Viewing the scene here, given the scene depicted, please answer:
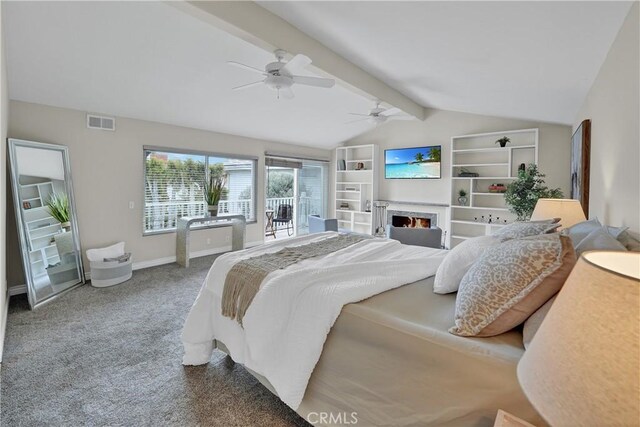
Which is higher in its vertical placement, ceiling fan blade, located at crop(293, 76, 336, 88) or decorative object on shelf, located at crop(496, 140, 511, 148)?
ceiling fan blade, located at crop(293, 76, 336, 88)

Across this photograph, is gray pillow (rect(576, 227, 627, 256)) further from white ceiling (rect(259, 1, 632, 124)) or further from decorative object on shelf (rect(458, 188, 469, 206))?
decorative object on shelf (rect(458, 188, 469, 206))

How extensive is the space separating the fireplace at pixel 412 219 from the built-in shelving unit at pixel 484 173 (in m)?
0.47

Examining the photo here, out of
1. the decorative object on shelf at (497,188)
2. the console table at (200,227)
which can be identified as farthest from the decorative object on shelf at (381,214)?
the console table at (200,227)

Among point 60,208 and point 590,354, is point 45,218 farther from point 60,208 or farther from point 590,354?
point 590,354

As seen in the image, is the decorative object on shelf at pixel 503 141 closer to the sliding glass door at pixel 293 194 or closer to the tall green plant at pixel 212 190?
the sliding glass door at pixel 293 194

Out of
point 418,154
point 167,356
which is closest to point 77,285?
point 167,356

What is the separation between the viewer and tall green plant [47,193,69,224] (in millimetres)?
3691

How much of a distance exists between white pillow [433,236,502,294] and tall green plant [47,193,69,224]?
432cm

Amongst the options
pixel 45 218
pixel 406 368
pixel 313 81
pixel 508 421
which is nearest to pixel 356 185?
pixel 313 81

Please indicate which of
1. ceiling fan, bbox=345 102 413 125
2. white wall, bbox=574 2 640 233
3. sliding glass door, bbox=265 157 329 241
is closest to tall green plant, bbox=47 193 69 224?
sliding glass door, bbox=265 157 329 241

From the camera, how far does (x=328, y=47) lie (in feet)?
11.0

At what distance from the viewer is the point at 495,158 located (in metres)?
5.68

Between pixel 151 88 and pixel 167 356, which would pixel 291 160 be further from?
pixel 167 356
